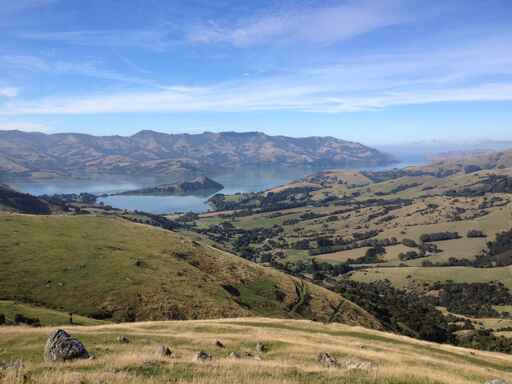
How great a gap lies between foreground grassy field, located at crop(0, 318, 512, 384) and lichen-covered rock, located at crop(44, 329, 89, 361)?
0.95 m

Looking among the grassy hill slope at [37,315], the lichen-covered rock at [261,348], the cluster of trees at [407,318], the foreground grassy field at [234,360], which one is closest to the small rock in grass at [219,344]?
the foreground grassy field at [234,360]

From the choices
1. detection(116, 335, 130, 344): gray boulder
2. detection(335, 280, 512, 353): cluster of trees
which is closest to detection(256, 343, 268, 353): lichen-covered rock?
detection(116, 335, 130, 344): gray boulder

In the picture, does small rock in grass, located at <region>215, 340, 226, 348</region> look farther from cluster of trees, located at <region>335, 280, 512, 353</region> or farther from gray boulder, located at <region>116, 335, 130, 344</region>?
cluster of trees, located at <region>335, 280, 512, 353</region>

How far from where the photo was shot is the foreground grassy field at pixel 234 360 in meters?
15.0

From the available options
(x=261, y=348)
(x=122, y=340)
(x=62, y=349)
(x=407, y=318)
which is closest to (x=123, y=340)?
(x=122, y=340)

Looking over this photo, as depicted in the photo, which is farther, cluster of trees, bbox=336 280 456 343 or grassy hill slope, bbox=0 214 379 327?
cluster of trees, bbox=336 280 456 343

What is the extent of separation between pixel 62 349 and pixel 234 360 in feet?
27.6

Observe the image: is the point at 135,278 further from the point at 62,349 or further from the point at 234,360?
the point at 234,360

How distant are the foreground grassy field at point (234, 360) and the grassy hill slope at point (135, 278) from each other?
25811 millimetres

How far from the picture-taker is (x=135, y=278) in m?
79.6

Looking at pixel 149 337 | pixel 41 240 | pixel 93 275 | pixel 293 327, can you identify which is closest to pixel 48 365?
pixel 149 337

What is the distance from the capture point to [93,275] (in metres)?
77.8

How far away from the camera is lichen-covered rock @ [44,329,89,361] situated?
19.2 metres

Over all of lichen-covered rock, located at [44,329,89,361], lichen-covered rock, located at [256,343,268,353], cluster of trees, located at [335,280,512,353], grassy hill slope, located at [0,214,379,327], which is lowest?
cluster of trees, located at [335,280,512,353]
